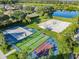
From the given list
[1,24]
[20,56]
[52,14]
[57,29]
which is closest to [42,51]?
[20,56]

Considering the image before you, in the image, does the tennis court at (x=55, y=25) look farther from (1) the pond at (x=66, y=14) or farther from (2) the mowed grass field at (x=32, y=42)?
(1) the pond at (x=66, y=14)

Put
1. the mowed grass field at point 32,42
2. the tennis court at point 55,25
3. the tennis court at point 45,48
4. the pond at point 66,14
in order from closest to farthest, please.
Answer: the tennis court at point 45,48 → the mowed grass field at point 32,42 → the tennis court at point 55,25 → the pond at point 66,14

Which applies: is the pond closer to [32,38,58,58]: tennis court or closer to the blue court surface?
the blue court surface

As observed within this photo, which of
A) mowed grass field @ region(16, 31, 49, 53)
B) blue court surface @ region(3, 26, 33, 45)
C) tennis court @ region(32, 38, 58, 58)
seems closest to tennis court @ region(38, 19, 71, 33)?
mowed grass field @ region(16, 31, 49, 53)

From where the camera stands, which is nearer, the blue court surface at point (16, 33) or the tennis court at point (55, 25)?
the blue court surface at point (16, 33)

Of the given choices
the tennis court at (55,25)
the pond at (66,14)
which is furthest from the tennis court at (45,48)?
the pond at (66,14)

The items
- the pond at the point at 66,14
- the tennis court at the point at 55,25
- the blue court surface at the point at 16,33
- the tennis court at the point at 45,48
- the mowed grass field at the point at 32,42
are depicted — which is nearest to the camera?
the tennis court at the point at 45,48
